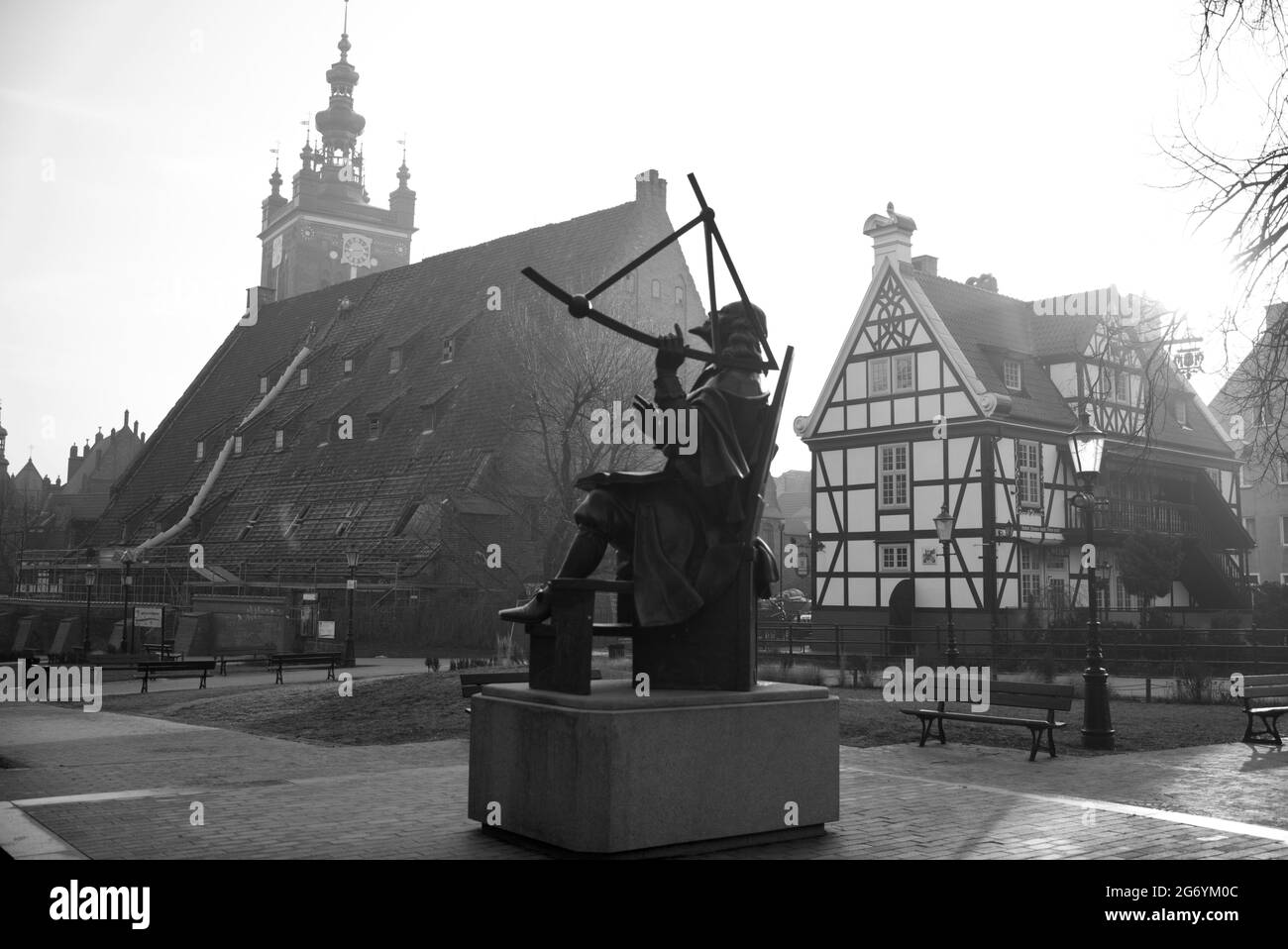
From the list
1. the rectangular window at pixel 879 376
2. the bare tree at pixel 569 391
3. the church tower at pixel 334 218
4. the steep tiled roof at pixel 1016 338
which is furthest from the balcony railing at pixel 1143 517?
the church tower at pixel 334 218

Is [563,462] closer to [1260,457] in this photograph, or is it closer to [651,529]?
[1260,457]

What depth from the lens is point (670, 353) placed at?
8.37m

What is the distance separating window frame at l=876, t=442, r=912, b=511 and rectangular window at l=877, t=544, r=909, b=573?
1080mm

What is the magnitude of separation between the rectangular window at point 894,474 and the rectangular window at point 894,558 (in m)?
1.21

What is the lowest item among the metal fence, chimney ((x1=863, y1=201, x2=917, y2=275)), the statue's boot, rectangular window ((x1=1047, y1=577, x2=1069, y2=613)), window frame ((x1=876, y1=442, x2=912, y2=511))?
the metal fence

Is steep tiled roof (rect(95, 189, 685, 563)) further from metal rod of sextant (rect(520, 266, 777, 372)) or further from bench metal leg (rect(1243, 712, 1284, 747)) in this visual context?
metal rod of sextant (rect(520, 266, 777, 372))

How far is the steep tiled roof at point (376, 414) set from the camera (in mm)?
40344

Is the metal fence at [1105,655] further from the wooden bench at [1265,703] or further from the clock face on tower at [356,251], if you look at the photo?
the clock face on tower at [356,251]

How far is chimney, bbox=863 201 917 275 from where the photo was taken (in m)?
35.0

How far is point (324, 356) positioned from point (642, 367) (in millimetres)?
24745

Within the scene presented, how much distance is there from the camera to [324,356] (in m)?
55.0

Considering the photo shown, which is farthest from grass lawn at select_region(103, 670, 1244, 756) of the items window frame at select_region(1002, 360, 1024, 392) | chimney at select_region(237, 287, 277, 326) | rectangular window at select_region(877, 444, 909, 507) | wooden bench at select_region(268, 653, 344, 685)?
chimney at select_region(237, 287, 277, 326)
